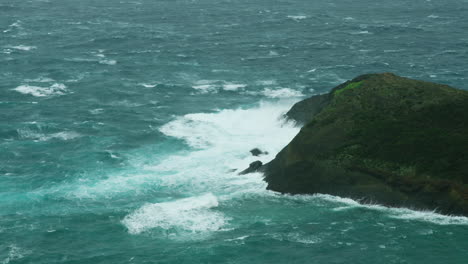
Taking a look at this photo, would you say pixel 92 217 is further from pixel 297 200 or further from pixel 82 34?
pixel 82 34

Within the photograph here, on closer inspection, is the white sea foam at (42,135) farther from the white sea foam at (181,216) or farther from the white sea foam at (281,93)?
the white sea foam at (281,93)

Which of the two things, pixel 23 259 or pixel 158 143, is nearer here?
pixel 23 259

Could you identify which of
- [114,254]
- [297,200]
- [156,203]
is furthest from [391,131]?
[114,254]

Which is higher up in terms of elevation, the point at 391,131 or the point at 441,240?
the point at 391,131

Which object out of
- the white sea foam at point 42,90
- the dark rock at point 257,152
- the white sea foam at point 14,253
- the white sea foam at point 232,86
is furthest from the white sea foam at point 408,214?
the white sea foam at point 42,90

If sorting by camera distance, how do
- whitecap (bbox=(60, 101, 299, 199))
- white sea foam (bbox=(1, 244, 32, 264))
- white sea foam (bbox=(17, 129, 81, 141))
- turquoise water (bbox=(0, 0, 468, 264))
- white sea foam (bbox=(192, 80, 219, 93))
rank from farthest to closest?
white sea foam (bbox=(192, 80, 219, 93)) → white sea foam (bbox=(17, 129, 81, 141)) → whitecap (bbox=(60, 101, 299, 199)) → turquoise water (bbox=(0, 0, 468, 264)) → white sea foam (bbox=(1, 244, 32, 264))

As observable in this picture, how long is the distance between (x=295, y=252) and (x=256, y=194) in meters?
16.3

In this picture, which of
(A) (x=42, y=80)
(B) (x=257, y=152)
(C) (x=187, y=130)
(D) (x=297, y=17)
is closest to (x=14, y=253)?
(B) (x=257, y=152)

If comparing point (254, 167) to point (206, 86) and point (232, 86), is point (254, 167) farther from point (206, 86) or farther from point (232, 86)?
point (206, 86)

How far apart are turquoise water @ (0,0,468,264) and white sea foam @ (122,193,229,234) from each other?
0.26 metres

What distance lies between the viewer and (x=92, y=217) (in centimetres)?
8688

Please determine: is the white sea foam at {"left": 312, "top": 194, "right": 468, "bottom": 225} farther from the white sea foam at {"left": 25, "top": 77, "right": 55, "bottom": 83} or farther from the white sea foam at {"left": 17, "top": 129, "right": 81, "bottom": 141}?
the white sea foam at {"left": 25, "top": 77, "right": 55, "bottom": 83}

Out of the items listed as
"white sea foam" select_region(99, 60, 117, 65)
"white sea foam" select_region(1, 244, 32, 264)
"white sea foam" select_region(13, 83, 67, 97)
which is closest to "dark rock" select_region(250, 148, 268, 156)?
"white sea foam" select_region(1, 244, 32, 264)

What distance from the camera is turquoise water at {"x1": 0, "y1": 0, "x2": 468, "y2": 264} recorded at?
7806 cm
